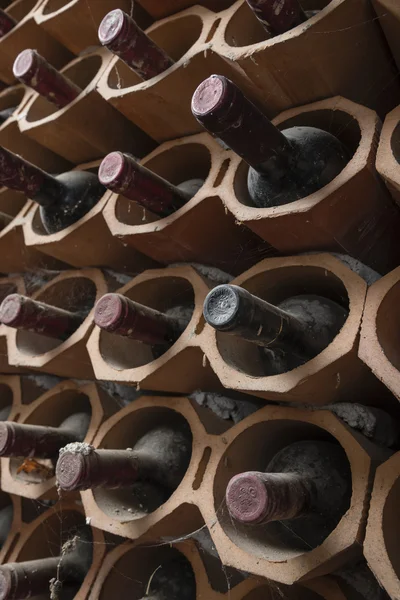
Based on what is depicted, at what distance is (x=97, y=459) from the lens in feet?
2.97

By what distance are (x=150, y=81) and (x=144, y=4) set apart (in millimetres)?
279

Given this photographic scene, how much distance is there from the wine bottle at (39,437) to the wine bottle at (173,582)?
1.04 ft

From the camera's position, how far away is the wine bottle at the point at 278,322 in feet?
2.34

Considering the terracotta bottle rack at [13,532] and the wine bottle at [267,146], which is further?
the terracotta bottle rack at [13,532]

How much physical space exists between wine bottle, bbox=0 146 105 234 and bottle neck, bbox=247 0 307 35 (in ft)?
1.84

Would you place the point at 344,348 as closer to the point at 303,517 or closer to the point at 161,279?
the point at 303,517

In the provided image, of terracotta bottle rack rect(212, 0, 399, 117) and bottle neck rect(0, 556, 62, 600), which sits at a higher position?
terracotta bottle rack rect(212, 0, 399, 117)

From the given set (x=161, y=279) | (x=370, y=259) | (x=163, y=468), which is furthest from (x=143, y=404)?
(x=370, y=259)

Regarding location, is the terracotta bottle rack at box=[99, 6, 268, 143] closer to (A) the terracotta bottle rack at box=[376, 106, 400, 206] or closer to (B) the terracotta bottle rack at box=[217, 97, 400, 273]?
(B) the terracotta bottle rack at box=[217, 97, 400, 273]

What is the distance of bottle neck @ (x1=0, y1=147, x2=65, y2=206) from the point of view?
116 centimetres

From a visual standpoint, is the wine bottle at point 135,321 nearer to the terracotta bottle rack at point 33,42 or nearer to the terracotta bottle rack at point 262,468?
the terracotta bottle rack at point 262,468

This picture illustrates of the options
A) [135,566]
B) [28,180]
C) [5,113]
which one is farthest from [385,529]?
[5,113]

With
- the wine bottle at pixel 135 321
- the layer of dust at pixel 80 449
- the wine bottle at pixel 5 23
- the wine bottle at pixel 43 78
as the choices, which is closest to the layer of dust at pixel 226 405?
the wine bottle at pixel 135 321

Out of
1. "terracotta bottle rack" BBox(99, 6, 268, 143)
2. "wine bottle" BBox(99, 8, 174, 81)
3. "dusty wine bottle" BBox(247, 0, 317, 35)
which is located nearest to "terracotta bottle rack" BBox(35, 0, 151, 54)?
"terracotta bottle rack" BBox(99, 6, 268, 143)
